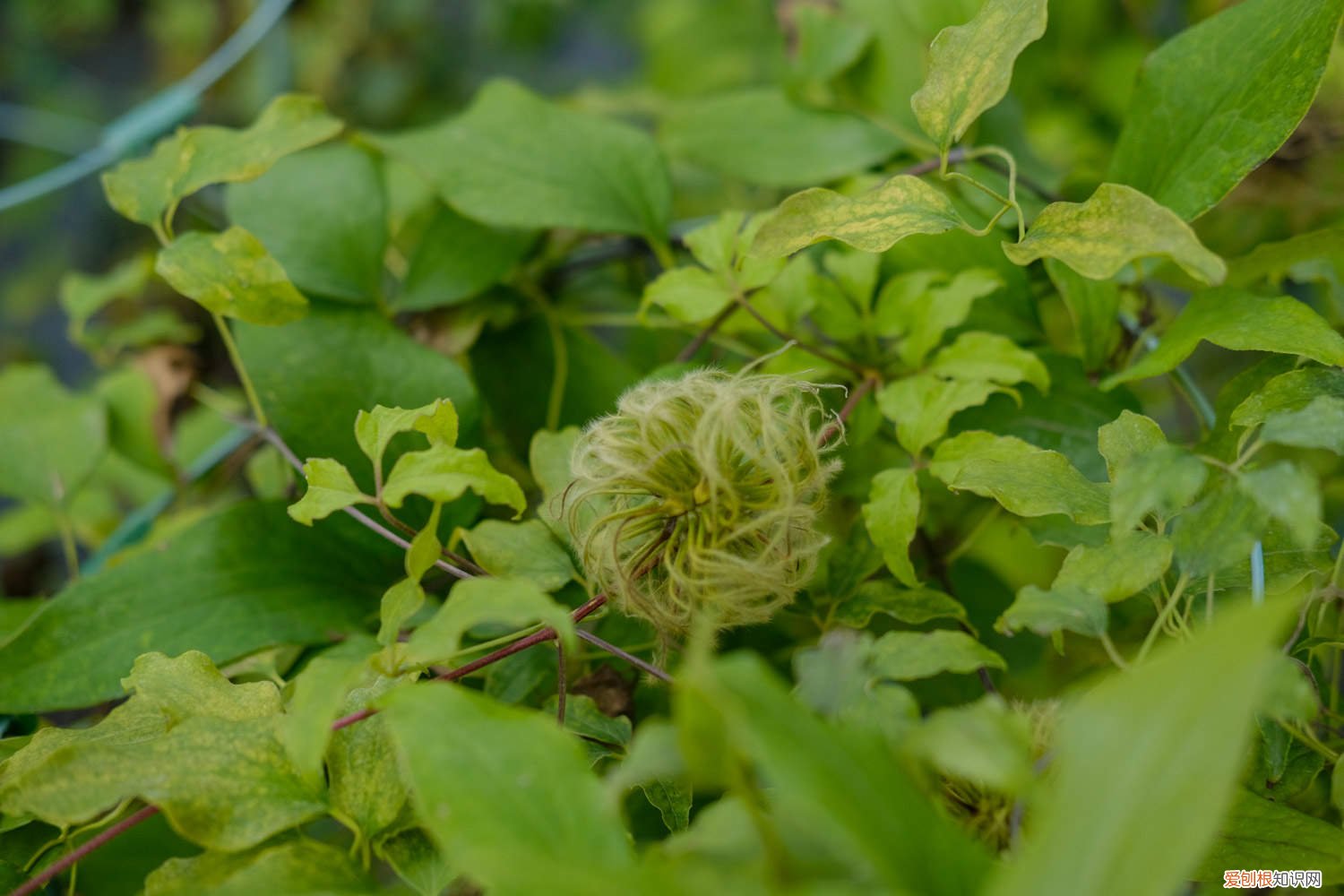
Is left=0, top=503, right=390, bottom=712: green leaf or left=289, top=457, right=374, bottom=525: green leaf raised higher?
left=289, top=457, right=374, bottom=525: green leaf

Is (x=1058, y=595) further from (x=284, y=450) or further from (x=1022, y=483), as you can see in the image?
(x=284, y=450)

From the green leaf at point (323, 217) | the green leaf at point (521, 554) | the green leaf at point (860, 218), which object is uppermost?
the green leaf at point (323, 217)

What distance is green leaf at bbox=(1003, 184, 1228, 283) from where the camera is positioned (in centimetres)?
33

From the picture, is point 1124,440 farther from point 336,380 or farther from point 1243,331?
point 336,380

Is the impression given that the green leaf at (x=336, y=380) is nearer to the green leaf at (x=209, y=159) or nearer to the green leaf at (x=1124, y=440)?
the green leaf at (x=209, y=159)

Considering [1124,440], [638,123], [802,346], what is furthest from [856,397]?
[638,123]

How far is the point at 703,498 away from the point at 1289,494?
7.5 inches

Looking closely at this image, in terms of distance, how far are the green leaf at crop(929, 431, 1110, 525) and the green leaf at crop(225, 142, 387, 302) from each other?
1.19 feet

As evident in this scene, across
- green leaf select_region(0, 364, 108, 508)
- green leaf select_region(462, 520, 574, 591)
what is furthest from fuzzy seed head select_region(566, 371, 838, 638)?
green leaf select_region(0, 364, 108, 508)

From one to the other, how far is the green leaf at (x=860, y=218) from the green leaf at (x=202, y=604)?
28 centimetres

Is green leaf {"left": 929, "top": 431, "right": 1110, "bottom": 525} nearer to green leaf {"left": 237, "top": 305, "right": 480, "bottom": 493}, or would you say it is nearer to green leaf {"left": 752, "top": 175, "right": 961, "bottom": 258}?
green leaf {"left": 752, "top": 175, "right": 961, "bottom": 258}

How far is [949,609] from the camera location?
42 cm

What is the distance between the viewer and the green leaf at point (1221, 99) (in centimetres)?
44

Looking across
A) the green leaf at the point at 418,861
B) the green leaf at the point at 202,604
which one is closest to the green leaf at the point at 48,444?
the green leaf at the point at 202,604
